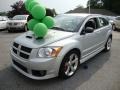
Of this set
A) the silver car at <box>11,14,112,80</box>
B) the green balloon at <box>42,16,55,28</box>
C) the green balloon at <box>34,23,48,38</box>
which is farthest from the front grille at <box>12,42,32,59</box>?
the green balloon at <box>42,16,55,28</box>

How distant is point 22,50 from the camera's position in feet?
14.3

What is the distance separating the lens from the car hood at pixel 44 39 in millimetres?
4223

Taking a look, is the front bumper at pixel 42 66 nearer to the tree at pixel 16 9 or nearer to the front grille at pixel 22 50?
the front grille at pixel 22 50

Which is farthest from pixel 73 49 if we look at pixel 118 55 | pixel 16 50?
pixel 118 55

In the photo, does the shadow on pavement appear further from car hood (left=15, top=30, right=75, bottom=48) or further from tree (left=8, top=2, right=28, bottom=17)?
tree (left=8, top=2, right=28, bottom=17)

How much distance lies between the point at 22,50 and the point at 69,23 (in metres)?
1.72

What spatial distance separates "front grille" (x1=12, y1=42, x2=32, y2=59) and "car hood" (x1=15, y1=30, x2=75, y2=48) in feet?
0.30

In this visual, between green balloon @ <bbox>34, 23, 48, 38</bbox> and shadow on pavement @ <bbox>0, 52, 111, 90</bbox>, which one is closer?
shadow on pavement @ <bbox>0, 52, 111, 90</bbox>

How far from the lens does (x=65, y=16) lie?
5875mm

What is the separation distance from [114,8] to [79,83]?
4775 cm

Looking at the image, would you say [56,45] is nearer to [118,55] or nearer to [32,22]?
[32,22]

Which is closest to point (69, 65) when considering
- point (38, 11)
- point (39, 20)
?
point (39, 20)

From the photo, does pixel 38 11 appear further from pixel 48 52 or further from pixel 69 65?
pixel 69 65

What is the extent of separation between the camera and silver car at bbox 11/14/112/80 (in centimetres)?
407
